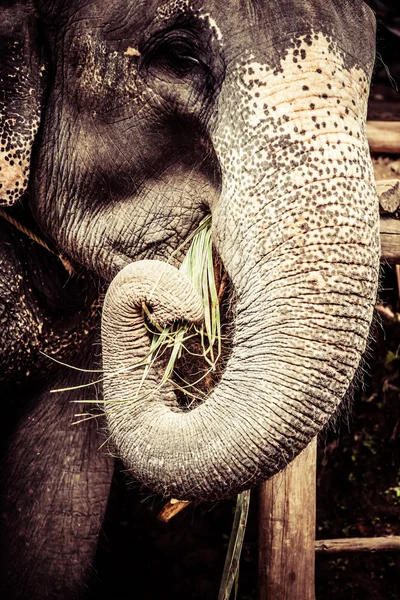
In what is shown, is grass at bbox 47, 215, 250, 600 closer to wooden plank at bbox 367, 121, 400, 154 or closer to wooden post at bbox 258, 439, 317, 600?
wooden post at bbox 258, 439, 317, 600

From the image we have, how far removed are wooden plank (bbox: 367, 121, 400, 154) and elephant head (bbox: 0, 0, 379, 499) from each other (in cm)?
151

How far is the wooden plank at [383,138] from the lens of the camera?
3367 mm

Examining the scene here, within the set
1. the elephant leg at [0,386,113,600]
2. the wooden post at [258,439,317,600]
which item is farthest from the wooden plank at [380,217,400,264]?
the elephant leg at [0,386,113,600]

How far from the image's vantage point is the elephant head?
5.10ft

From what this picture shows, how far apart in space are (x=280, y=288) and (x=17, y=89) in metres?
0.92

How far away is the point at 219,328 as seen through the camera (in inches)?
72.1

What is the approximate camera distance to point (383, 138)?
3.39 meters

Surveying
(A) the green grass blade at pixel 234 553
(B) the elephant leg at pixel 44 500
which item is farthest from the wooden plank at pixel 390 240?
(B) the elephant leg at pixel 44 500

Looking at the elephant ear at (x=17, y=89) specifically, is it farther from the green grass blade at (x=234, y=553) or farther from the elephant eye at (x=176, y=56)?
the green grass blade at (x=234, y=553)

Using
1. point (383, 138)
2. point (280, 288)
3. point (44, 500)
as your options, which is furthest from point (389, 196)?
point (44, 500)

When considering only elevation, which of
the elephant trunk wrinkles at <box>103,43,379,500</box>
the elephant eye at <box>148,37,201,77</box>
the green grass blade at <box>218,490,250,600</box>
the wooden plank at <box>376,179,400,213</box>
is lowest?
the green grass blade at <box>218,490,250,600</box>

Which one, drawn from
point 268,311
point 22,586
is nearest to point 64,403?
point 22,586

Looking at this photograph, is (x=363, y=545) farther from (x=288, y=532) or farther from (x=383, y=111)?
(x=383, y=111)

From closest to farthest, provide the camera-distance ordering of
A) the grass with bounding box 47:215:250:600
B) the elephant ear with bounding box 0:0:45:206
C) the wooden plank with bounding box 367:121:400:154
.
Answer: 1. the grass with bounding box 47:215:250:600
2. the elephant ear with bounding box 0:0:45:206
3. the wooden plank with bounding box 367:121:400:154
